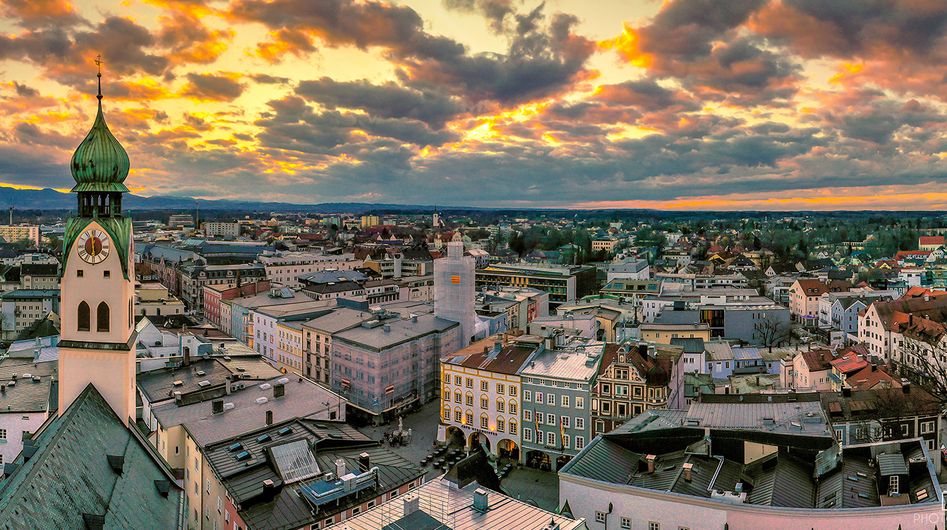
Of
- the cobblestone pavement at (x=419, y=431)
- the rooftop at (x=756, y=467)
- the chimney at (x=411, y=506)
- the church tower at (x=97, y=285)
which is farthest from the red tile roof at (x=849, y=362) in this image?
the church tower at (x=97, y=285)

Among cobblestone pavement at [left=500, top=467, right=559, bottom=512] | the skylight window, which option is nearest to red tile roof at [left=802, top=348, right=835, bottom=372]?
cobblestone pavement at [left=500, top=467, right=559, bottom=512]

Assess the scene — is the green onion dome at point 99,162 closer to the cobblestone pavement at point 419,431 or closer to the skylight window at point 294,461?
the skylight window at point 294,461

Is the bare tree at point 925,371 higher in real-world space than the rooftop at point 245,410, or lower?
lower

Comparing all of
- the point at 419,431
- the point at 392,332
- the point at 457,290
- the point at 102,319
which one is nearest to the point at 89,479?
the point at 102,319

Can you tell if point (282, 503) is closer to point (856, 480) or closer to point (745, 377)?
point (856, 480)

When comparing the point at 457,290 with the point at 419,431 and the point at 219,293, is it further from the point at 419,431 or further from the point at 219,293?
the point at 219,293

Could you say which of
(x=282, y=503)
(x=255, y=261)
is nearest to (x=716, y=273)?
(x=255, y=261)

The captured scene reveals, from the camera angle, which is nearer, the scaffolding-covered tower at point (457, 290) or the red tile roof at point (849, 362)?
the red tile roof at point (849, 362)
